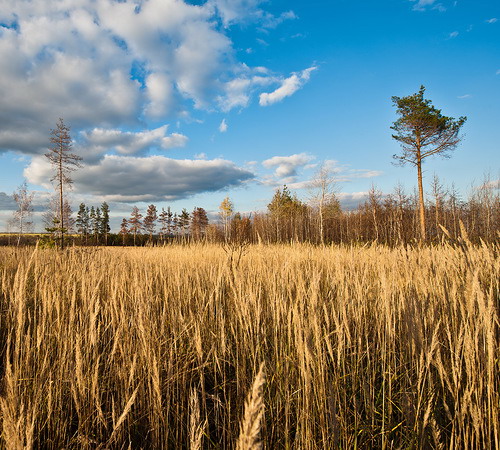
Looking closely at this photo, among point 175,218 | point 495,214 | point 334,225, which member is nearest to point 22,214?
point 334,225

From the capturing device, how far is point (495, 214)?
23953 millimetres

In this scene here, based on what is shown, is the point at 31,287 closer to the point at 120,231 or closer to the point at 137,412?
the point at 137,412

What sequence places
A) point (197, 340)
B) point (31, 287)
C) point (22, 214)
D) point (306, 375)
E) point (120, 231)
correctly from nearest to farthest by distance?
point (306, 375)
point (197, 340)
point (31, 287)
point (22, 214)
point (120, 231)

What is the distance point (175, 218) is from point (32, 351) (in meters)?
64.5

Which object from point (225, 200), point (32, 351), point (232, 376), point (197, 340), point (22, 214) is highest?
point (225, 200)

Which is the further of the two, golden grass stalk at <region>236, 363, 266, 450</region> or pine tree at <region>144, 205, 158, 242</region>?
pine tree at <region>144, 205, 158, 242</region>

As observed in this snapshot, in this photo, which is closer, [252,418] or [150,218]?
[252,418]

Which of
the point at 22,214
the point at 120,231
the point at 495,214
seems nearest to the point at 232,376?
the point at 22,214

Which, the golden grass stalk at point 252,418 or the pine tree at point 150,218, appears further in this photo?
the pine tree at point 150,218

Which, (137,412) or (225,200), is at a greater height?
(225,200)

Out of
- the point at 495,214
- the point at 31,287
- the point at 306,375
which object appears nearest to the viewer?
the point at 306,375

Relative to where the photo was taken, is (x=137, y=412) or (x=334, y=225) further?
(x=334, y=225)

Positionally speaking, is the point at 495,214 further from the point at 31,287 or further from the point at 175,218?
the point at 175,218

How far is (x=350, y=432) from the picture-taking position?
1349 mm
